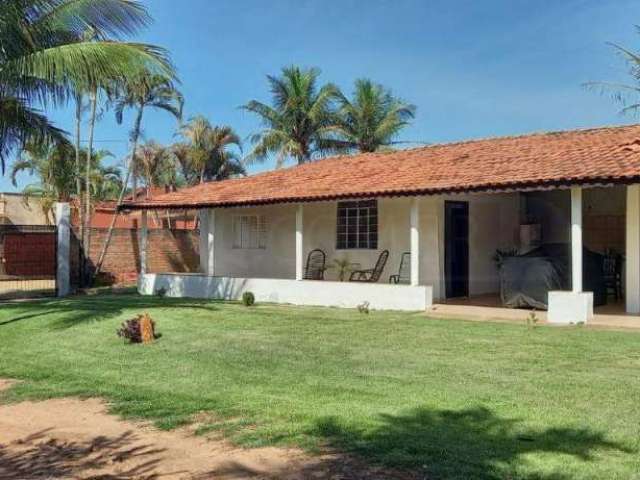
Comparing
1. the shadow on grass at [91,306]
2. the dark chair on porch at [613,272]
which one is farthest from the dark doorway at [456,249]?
the shadow on grass at [91,306]

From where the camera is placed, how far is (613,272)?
14.6m

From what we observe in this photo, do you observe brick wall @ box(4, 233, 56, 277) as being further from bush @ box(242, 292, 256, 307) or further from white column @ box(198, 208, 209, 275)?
bush @ box(242, 292, 256, 307)

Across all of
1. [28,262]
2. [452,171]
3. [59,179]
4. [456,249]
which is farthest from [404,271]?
[59,179]

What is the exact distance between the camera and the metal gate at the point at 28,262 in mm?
21000

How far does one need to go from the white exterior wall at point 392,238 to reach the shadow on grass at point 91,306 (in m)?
3.20

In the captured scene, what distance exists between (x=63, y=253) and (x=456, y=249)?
A: 10566 mm

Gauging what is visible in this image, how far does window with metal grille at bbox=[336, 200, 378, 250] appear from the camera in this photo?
17312 mm

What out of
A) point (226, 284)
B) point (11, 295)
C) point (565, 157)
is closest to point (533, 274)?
point (565, 157)

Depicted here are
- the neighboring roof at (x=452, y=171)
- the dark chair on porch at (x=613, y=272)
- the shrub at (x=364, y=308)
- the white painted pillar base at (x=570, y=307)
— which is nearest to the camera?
the white painted pillar base at (x=570, y=307)

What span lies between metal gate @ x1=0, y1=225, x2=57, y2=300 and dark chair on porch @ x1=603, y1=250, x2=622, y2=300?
15.1m

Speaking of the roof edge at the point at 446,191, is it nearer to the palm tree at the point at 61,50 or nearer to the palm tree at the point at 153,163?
the palm tree at the point at 61,50

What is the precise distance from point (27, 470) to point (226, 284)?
497 inches

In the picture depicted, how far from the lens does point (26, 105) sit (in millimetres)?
13961

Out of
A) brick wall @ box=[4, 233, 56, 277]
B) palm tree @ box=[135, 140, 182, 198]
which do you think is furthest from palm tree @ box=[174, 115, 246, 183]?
brick wall @ box=[4, 233, 56, 277]
